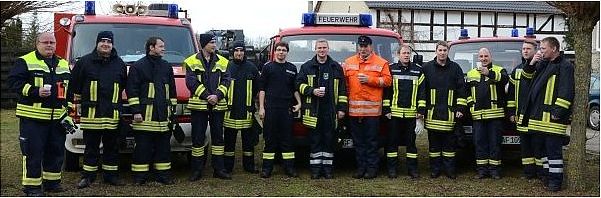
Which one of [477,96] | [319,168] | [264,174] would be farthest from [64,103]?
[477,96]

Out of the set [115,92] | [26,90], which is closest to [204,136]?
[115,92]

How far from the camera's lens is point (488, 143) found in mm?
7961

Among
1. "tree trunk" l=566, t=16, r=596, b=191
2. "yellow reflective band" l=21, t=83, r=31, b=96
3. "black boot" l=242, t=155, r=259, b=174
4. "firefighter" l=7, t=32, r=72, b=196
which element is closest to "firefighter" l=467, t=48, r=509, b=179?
"tree trunk" l=566, t=16, r=596, b=191

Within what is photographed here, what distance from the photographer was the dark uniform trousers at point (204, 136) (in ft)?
24.8

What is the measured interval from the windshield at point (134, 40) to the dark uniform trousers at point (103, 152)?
4.69 ft

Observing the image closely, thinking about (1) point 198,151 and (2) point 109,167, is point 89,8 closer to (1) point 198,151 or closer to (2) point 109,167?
(2) point 109,167

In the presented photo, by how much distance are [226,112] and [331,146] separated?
1.33 metres

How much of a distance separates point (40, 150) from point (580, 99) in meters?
5.59

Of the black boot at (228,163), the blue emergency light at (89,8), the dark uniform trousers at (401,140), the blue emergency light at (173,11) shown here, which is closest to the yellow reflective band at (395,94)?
the dark uniform trousers at (401,140)

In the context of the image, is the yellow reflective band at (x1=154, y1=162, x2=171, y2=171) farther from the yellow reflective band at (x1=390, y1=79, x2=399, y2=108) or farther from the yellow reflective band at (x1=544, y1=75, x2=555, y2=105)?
the yellow reflective band at (x1=544, y1=75, x2=555, y2=105)

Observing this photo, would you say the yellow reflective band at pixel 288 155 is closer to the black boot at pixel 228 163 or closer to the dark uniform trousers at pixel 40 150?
the black boot at pixel 228 163

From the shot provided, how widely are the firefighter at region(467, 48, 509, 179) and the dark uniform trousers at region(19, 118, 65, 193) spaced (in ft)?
15.5

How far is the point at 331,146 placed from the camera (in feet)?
26.0

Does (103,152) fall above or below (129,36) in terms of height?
below
